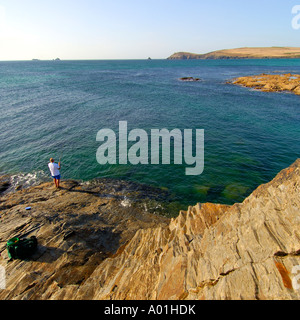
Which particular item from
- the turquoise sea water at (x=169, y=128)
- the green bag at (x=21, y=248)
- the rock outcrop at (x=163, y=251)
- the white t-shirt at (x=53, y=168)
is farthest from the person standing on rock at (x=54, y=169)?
the green bag at (x=21, y=248)

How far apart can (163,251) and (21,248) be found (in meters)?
7.60

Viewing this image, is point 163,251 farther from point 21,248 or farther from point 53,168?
point 53,168

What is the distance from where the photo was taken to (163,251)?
10.5m

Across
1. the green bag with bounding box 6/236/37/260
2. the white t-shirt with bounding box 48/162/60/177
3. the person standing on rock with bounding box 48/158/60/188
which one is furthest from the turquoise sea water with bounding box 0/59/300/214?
the green bag with bounding box 6/236/37/260

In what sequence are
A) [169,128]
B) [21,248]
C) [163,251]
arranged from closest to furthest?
[21,248] → [163,251] → [169,128]

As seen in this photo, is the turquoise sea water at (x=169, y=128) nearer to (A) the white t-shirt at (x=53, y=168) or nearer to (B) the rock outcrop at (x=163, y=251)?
(A) the white t-shirt at (x=53, y=168)

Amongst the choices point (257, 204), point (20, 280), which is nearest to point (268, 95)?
point (257, 204)

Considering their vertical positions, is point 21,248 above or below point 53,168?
below

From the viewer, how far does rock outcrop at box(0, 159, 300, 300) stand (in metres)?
6.07

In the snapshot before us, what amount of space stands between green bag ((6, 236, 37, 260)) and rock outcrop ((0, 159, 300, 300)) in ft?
1.05

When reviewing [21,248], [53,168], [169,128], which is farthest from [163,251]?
[169,128]

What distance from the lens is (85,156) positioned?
81.8 ft

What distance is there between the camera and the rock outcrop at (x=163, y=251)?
6.07 m

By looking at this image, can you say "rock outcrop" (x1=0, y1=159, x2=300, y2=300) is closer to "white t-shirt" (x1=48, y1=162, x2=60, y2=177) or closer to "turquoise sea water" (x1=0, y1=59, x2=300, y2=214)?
"white t-shirt" (x1=48, y1=162, x2=60, y2=177)
